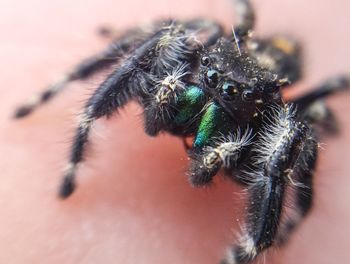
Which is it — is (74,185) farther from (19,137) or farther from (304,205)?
(304,205)

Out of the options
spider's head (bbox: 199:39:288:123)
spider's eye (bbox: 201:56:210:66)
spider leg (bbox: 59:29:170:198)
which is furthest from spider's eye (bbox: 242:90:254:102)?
spider leg (bbox: 59:29:170:198)

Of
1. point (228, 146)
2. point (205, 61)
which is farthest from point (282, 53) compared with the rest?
point (228, 146)

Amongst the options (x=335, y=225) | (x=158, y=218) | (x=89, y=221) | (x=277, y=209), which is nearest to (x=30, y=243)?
(x=89, y=221)

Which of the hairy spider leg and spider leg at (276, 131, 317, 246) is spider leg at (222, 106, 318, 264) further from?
the hairy spider leg

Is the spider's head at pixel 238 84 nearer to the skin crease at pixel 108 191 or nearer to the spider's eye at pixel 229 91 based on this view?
the spider's eye at pixel 229 91

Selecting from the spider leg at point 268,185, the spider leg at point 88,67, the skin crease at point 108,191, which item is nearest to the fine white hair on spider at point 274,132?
the spider leg at point 268,185

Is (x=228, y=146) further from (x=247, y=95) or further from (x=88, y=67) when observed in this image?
(x=88, y=67)
